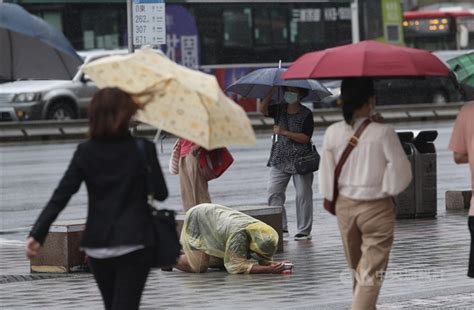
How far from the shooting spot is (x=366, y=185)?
25.7ft

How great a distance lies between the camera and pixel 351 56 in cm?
805

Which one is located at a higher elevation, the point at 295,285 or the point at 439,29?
the point at 295,285

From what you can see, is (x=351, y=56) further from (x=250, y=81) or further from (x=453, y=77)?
(x=250, y=81)

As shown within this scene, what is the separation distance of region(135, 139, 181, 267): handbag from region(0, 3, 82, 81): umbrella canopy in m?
3.89

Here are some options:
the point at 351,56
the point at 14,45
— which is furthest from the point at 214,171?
the point at 351,56

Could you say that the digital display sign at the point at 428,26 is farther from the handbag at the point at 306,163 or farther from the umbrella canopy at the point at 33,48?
the umbrella canopy at the point at 33,48

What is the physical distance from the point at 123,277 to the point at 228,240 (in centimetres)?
512

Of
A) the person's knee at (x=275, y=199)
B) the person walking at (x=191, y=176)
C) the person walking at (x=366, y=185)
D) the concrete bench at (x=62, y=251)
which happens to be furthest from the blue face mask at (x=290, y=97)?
the person walking at (x=366, y=185)

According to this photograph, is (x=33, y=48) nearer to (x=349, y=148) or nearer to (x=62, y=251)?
(x=62, y=251)

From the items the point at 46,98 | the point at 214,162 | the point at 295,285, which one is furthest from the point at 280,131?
the point at 46,98

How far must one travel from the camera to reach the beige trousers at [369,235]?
7852 millimetres

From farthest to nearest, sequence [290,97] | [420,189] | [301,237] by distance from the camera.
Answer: [420,189], [301,237], [290,97]

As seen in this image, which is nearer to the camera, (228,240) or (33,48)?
(33,48)

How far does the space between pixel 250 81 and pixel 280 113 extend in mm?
459
